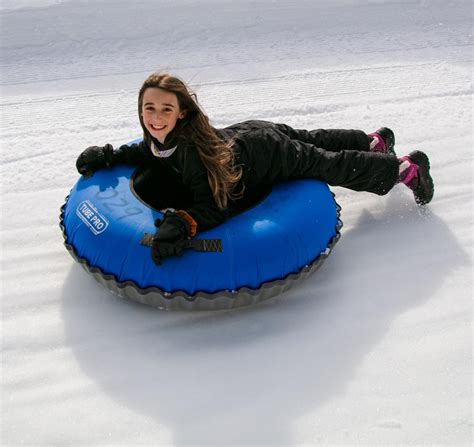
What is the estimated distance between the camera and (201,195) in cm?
231

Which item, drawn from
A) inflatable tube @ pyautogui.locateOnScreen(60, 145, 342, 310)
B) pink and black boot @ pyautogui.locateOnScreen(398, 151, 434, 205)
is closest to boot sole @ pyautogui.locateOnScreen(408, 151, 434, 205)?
pink and black boot @ pyautogui.locateOnScreen(398, 151, 434, 205)

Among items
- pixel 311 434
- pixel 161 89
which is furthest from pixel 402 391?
pixel 161 89

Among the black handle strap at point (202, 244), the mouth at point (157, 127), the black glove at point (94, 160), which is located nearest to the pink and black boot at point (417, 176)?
the black handle strap at point (202, 244)

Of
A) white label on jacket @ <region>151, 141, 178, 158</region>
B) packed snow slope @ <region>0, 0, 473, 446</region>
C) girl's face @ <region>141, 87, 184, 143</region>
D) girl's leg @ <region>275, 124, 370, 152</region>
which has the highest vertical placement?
girl's face @ <region>141, 87, 184, 143</region>

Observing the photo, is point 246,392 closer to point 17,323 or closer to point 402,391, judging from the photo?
point 402,391

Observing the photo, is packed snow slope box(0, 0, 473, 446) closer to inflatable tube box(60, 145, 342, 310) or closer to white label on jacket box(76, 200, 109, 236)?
inflatable tube box(60, 145, 342, 310)

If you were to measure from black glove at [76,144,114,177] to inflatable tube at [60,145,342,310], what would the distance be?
0.15 metres

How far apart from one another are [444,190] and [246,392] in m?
1.81

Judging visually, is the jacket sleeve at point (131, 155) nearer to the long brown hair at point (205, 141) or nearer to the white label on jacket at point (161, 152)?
the white label on jacket at point (161, 152)

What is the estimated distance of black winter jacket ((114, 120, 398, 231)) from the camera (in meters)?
2.30

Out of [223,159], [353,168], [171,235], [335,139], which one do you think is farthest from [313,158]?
[171,235]

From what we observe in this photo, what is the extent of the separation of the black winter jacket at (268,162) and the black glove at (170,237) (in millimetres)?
105

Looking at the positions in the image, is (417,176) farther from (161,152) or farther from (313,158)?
(161,152)

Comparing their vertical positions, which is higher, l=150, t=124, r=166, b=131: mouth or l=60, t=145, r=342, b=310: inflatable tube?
l=150, t=124, r=166, b=131: mouth
